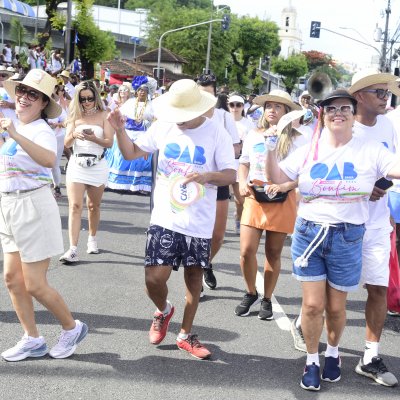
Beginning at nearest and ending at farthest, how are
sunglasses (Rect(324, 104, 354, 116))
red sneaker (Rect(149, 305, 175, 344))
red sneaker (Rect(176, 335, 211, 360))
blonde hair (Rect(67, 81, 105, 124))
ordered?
sunglasses (Rect(324, 104, 354, 116)) → red sneaker (Rect(176, 335, 211, 360)) → red sneaker (Rect(149, 305, 175, 344)) → blonde hair (Rect(67, 81, 105, 124))

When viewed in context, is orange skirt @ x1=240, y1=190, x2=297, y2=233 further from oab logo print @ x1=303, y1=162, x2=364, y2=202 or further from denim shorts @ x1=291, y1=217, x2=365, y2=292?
oab logo print @ x1=303, y1=162, x2=364, y2=202

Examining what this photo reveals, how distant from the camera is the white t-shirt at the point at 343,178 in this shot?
418cm

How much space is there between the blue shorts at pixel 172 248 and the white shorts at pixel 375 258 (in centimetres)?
109

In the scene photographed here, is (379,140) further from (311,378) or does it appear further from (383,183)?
(311,378)

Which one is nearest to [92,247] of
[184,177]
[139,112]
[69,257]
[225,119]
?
[69,257]

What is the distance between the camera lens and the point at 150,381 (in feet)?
14.1

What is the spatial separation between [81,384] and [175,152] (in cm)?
162

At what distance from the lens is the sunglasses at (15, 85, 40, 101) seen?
14.3ft

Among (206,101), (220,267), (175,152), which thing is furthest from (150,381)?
(220,267)

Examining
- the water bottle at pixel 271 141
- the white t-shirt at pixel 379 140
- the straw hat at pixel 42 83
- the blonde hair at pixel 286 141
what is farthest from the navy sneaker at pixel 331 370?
the straw hat at pixel 42 83

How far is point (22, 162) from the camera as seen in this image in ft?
14.2

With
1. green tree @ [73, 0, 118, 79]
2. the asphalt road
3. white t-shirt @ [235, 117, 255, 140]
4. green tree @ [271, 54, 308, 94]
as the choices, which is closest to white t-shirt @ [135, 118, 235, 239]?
the asphalt road

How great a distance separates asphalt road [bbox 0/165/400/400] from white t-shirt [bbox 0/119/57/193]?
117 cm

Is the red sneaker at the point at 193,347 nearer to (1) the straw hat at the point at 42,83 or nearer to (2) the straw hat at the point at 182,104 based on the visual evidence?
(2) the straw hat at the point at 182,104
